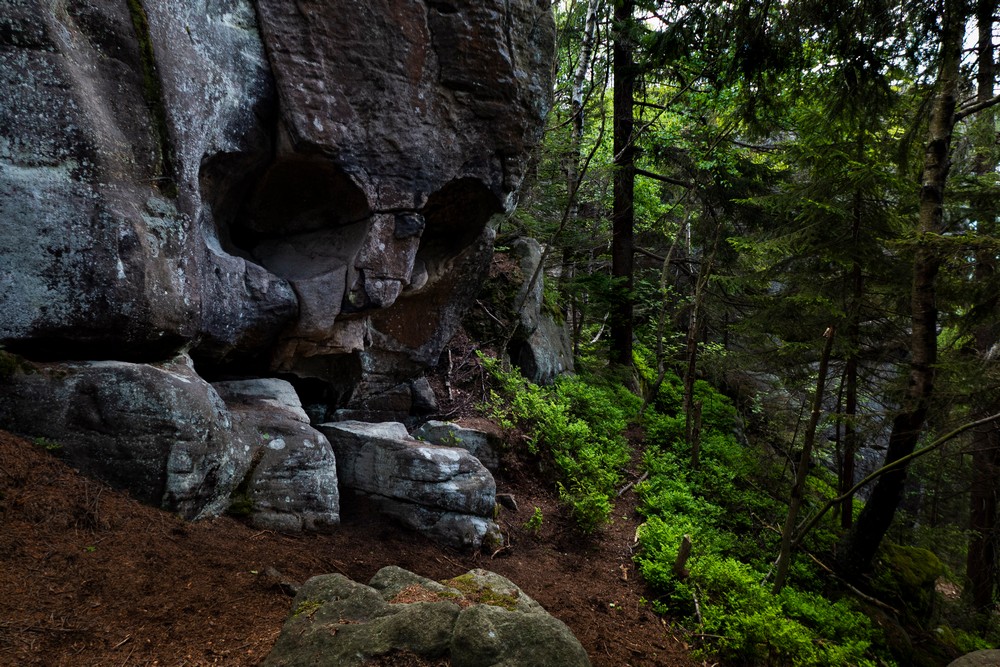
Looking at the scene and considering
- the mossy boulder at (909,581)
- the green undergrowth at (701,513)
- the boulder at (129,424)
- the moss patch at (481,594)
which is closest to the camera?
the moss patch at (481,594)

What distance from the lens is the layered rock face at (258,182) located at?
429 centimetres

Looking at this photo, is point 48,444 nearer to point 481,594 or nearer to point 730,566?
point 481,594

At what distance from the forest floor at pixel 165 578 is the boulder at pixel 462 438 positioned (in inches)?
65.8

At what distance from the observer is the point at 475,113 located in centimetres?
724

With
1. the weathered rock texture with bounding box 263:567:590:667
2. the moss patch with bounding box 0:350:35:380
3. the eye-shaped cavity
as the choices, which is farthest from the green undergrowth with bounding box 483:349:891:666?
the moss patch with bounding box 0:350:35:380

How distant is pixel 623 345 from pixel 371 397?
7603 millimetres

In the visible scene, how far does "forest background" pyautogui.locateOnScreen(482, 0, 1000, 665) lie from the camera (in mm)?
5230

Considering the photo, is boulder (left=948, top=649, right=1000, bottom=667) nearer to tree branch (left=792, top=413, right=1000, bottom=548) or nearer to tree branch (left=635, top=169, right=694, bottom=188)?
tree branch (left=792, top=413, right=1000, bottom=548)

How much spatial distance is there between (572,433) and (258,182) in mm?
6083

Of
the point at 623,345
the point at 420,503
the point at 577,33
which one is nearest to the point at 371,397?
the point at 420,503

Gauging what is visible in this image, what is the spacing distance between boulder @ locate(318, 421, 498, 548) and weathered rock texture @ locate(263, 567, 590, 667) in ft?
8.38

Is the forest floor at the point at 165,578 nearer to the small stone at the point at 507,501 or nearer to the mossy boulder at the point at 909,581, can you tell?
the small stone at the point at 507,501

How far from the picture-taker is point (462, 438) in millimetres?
7797

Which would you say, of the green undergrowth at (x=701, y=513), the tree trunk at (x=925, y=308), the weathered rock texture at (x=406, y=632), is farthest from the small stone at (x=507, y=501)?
the tree trunk at (x=925, y=308)
